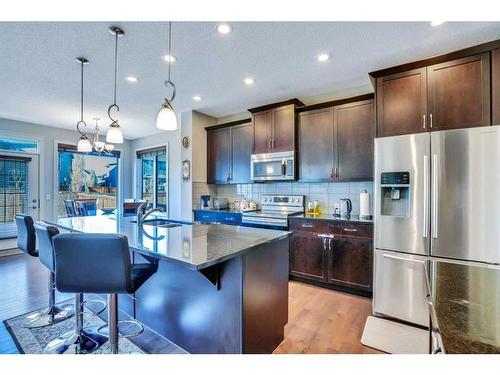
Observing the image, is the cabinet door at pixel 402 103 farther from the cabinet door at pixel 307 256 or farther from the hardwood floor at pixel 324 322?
the hardwood floor at pixel 324 322

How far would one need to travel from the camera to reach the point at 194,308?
5.97ft

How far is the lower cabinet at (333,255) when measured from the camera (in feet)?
9.43

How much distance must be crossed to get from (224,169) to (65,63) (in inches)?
104

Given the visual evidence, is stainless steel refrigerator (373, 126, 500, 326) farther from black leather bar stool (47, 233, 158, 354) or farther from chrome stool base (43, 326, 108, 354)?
chrome stool base (43, 326, 108, 354)

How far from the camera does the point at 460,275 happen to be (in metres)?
1.21

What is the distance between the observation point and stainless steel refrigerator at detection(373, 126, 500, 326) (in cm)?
202

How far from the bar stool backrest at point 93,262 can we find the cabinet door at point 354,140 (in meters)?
2.81

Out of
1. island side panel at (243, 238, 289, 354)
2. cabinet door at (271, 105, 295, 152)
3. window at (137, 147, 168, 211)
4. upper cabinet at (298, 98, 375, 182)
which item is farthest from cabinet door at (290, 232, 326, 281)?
window at (137, 147, 168, 211)

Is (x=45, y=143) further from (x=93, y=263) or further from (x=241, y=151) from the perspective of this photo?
(x=93, y=263)

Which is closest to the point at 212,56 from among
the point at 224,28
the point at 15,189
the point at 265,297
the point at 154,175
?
the point at 224,28

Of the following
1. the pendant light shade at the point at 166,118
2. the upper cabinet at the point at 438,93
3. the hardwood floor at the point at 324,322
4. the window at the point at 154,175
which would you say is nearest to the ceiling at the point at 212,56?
the upper cabinet at the point at 438,93

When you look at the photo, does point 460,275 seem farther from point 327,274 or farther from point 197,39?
point 197,39

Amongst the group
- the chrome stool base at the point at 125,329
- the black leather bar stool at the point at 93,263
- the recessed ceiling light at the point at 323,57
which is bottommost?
the chrome stool base at the point at 125,329
